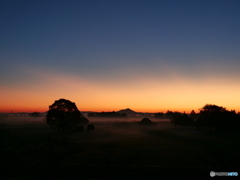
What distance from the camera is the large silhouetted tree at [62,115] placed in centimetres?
5566

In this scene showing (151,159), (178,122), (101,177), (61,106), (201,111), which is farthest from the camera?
(178,122)

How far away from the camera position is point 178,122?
97375mm

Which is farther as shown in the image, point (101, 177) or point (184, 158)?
point (184, 158)

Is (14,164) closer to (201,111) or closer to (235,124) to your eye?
(235,124)

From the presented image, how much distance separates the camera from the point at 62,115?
184ft

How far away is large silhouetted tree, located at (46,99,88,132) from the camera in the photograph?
5566cm

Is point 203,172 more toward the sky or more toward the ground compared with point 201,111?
more toward the ground

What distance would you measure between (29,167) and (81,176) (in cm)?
735

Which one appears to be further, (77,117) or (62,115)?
(77,117)

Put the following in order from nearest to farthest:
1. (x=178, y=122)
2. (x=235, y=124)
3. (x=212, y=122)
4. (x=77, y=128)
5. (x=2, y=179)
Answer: (x=2, y=179) < (x=77, y=128) < (x=235, y=124) < (x=212, y=122) < (x=178, y=122)

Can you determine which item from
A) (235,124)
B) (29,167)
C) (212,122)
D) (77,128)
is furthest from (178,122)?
(29,167)

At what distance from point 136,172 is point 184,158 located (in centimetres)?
1042

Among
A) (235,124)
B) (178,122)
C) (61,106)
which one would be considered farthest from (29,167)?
(178,122)

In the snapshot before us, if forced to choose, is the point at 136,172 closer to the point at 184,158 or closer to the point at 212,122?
the point at 184,158
